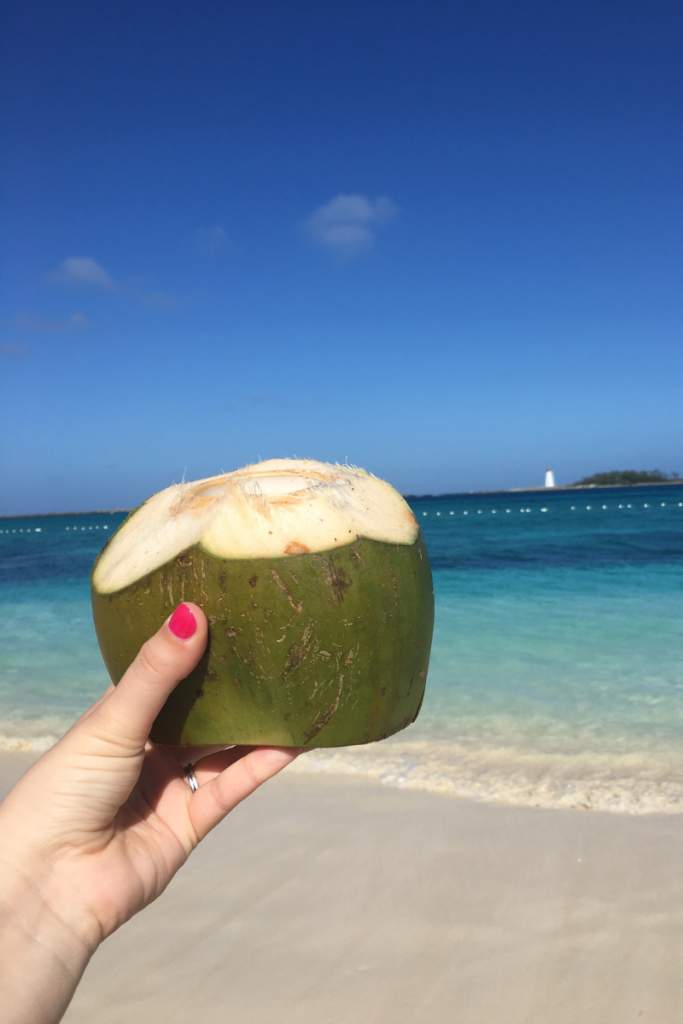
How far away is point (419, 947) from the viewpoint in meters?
2.48

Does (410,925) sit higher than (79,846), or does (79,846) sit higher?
(79,846)

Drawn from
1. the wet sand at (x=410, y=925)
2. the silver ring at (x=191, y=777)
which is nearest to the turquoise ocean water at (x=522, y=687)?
the wet sand at (x=410, y=925)

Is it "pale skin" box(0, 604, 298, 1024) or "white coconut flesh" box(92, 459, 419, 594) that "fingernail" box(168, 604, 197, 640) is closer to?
"pale skin" box(0, 604, 298, 1024)

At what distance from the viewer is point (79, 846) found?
1.42 metres

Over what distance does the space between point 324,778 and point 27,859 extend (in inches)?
111

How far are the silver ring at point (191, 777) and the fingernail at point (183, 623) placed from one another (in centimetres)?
80

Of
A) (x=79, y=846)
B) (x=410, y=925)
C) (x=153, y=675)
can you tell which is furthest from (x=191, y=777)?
(x=410, y=925)

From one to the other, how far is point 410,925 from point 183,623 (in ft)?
6.83

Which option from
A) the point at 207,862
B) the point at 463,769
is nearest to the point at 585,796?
the point at 463,769

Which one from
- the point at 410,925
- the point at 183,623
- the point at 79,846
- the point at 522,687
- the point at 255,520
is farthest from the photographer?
the point at 522,687

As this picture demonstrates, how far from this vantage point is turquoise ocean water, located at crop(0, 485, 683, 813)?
Result: 397cm

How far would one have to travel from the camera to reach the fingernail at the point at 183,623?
46.3 inches

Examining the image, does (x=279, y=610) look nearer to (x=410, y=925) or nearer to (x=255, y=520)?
(x=255, y=520)

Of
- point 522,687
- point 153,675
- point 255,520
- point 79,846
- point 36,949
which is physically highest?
point 255,520
